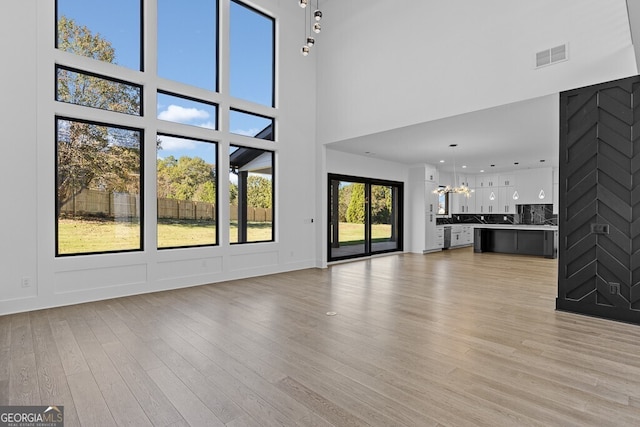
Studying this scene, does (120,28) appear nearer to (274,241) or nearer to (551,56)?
(274,241)

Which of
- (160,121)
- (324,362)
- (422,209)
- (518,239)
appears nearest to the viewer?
(324,362)

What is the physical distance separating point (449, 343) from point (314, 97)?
6.19 meters

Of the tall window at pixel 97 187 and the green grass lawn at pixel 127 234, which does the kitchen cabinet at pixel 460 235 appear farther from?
the tall window at pixel 97 187

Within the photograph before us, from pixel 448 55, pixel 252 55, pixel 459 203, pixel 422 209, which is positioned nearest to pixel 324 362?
pixel 448 55

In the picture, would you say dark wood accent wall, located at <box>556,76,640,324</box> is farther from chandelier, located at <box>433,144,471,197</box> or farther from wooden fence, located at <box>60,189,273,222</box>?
wooden fence, located at <box>60,189,273,222</box>

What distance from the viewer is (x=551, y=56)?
14.0ft

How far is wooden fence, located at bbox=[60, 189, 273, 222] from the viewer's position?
4.84 meters

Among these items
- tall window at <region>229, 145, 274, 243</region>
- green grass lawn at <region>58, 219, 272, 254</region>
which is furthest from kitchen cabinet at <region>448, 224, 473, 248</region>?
green grass lawn at <region>58, 219, 272, 254</region>

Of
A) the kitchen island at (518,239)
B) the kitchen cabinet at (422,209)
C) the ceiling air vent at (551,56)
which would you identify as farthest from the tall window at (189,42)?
the kitchen island at (518,239)

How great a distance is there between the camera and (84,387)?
240cm

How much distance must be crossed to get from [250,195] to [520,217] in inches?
386

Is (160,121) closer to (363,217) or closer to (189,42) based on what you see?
(189,42)

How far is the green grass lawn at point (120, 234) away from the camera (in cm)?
473

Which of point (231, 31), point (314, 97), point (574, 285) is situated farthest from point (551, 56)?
point (231, 31)
